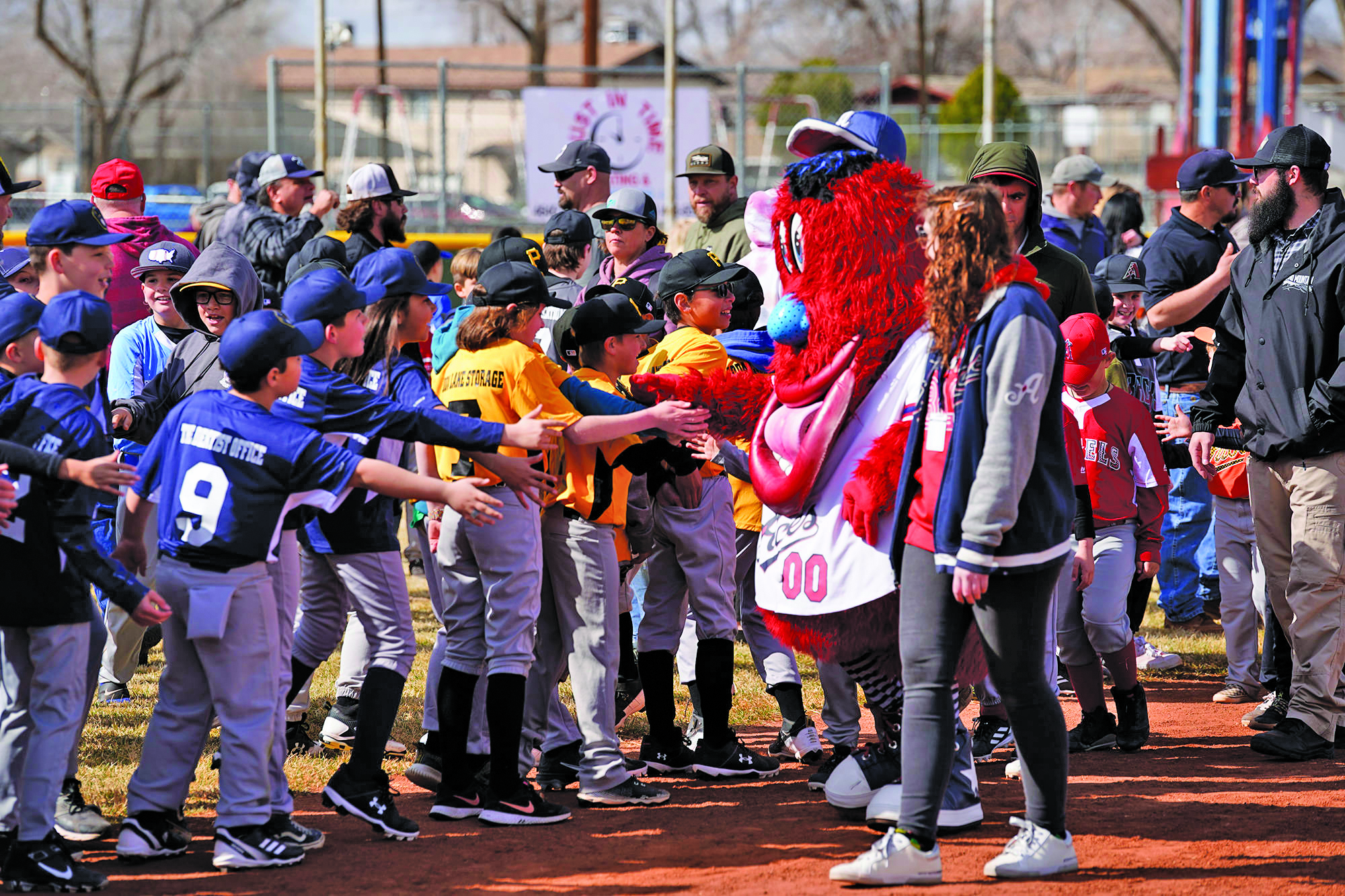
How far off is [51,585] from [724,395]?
237cm

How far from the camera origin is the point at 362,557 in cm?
503

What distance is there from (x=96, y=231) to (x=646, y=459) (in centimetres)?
217

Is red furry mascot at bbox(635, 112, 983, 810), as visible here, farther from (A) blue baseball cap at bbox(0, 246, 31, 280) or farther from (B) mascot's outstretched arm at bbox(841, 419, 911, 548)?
(A) blue baseball cap at bbox(0, 246, 31, 280)

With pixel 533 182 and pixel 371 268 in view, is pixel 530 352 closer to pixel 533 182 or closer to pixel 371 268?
pixel 371 268

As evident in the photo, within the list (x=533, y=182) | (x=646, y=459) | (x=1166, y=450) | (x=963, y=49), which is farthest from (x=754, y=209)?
(x=963, y=49)

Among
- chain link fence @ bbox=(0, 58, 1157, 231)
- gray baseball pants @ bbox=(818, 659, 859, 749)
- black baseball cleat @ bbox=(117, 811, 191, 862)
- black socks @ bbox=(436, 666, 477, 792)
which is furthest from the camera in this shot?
chain link fence @ bbox=(0, 58, 1157, 231)

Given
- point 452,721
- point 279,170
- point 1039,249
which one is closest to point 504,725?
point 452,721

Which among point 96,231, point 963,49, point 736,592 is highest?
point 963,49

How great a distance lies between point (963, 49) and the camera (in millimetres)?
57062

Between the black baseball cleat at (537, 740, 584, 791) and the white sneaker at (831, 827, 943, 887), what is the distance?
1.57 m

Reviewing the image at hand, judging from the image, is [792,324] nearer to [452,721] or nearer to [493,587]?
[493,587]

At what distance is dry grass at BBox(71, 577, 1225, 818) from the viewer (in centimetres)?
537

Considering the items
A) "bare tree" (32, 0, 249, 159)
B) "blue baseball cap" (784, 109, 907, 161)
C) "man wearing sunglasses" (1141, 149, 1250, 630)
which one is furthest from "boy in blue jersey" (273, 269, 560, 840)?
"bare tree" (32, 0, 249, 159)

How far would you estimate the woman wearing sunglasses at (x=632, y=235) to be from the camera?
7.20 meters
